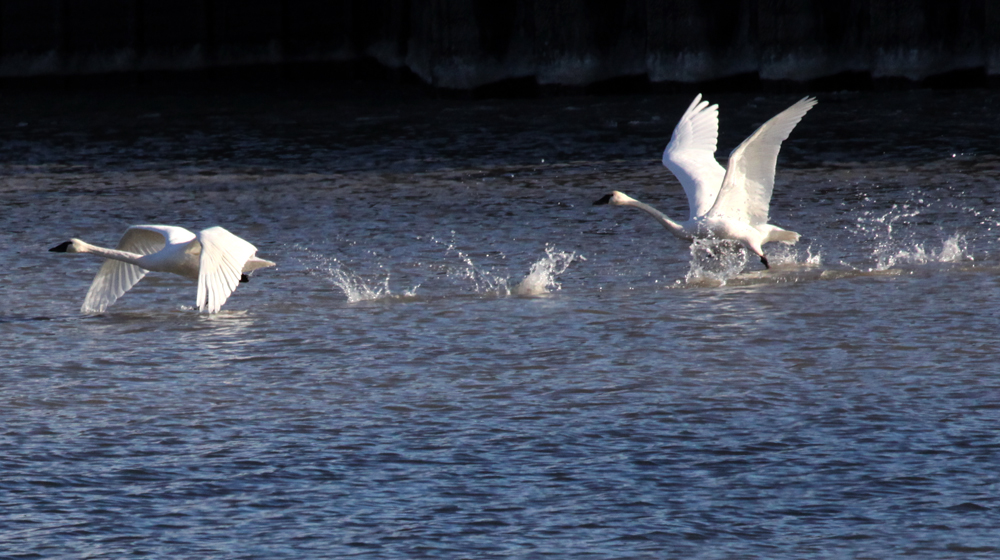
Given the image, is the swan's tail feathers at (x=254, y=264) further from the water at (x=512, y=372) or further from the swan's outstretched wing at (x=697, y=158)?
the swan's outstretched wing at (x=697, y=158)

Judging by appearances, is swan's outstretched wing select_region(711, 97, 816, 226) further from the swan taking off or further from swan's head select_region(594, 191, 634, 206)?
the swan taking off

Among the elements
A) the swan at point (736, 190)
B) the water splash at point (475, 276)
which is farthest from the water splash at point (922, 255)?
the water splash at point (475, 276)

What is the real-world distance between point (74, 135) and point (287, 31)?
9793mm

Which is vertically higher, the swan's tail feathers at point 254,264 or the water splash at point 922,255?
the swan's tail feathers at point 254,264

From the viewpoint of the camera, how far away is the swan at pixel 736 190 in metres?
12.4

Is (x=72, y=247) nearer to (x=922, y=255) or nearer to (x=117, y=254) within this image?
(x=117, y=254)

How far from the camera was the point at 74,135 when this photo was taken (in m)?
25.5

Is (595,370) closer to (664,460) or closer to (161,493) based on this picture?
(664,460)

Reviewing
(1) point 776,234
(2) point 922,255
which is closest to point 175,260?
(1) point 776,234

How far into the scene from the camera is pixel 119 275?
40.4 feet

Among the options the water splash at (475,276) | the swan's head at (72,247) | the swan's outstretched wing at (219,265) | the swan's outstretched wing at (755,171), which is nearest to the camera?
the swan's outstretched wing at (219,265)

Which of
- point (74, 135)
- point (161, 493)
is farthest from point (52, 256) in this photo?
point (74, 135)

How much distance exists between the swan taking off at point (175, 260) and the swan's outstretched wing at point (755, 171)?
12.3 feet

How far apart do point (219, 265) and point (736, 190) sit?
14.5 ft
